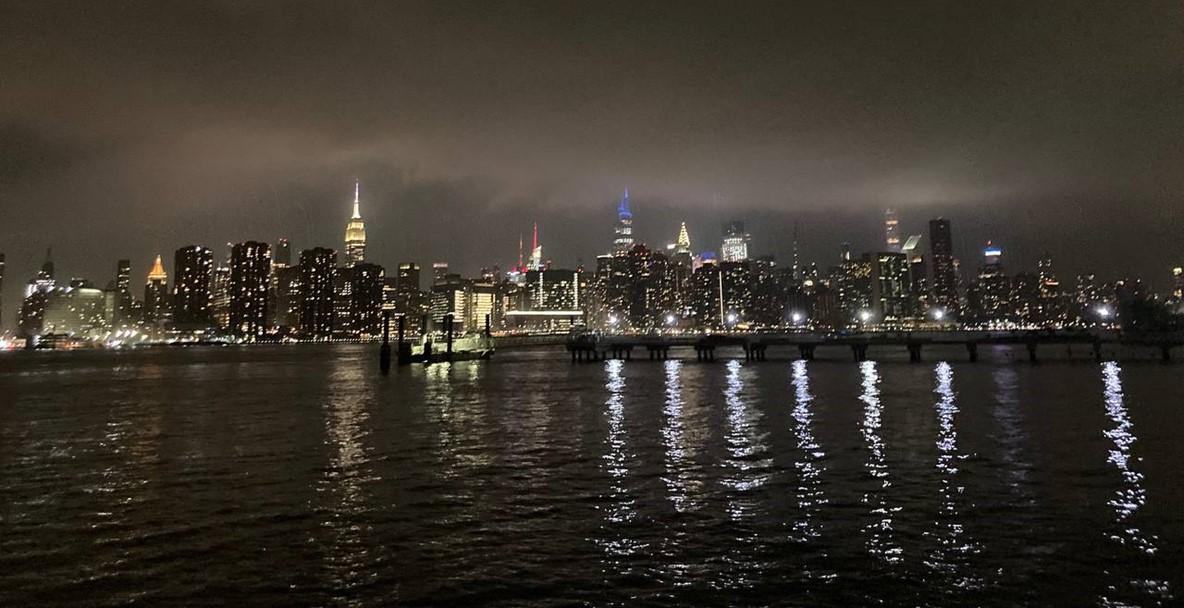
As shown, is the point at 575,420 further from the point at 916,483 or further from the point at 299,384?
the point at 299,384

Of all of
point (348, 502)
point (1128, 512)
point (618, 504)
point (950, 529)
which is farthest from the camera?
point (348, 502)

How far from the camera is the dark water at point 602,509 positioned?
36.3ft

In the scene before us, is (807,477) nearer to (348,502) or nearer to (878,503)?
(878,503)

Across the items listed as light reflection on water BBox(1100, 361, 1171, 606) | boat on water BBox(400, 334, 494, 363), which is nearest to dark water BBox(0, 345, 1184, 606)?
light reflection on water BBox(1100, 361, 1171, 606)

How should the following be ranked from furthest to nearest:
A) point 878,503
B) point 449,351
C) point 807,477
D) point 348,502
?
point 449,351 → point 807,477 → point 348,502 → point 878,503

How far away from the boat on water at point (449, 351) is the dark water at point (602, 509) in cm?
6783

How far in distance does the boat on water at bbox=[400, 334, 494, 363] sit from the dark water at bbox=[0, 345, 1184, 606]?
67827 millimetres

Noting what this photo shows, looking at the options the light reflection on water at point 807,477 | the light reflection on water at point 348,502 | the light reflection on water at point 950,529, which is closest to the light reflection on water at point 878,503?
the light reflection on water at point 950,529

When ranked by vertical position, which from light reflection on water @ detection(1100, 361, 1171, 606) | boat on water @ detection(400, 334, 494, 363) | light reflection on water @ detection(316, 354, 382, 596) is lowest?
light reflection on water @ detection(1100, 361, 1171, 606)

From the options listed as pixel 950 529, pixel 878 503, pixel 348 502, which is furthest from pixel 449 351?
pixel 950 529

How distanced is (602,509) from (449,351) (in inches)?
3650

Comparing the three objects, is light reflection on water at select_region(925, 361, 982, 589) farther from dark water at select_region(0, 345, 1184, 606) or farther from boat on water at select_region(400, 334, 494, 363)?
boat on water at select_region(400, 334, 494, 363)

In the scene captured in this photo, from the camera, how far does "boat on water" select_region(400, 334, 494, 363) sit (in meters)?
104

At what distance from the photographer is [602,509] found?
52.8 feet
